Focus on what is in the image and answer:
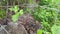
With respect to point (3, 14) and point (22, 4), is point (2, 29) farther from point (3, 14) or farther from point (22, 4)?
point (22, 4)

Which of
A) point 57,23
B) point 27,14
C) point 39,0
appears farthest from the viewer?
point 39,0

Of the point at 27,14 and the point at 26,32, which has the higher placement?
the point at 27,14

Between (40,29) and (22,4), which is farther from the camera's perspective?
(22,4)

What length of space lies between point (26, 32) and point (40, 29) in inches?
7.5

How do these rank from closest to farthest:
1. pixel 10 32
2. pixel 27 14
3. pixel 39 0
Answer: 1. pixel 10 32
2. pixel 27 14
3. pixel 39 0

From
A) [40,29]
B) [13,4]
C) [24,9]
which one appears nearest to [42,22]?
[40,29]

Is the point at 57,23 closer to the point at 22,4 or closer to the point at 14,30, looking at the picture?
the point at 14,30

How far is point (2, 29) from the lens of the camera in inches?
72.6

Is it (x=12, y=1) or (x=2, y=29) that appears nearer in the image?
(x=2, y=29)

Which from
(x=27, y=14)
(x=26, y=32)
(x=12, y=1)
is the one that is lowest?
(x=26, y=32)

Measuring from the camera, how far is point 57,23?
Answer: 175 cm

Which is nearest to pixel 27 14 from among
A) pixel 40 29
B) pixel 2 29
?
pixel 40 29

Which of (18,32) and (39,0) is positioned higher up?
(39,0)

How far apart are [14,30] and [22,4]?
18.3 inches
